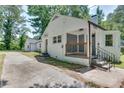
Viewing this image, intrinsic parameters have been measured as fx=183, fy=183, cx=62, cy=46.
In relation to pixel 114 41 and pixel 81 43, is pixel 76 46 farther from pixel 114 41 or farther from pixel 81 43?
pixel 114 41

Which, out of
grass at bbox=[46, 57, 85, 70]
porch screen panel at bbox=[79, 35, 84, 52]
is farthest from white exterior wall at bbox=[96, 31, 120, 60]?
grass at bbox=[46, 57, 85, 70]

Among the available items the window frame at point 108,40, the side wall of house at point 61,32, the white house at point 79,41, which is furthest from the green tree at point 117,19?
the side wall of house at point 61,32

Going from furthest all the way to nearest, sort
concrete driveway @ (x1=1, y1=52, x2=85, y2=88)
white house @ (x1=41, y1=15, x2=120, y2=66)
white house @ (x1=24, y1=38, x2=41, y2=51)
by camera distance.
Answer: white house @ (x1=41, y1=15, x2=120, y2=66) → white house @ (x1=24, y1=38, x2=41, y2=51) → concrete driveway @ (x1=1, y1=52, x2=85, y2=88)

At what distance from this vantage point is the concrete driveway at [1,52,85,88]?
445 cm

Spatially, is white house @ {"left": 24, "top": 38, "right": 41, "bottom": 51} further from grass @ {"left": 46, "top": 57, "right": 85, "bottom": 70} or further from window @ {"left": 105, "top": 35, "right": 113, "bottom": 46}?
window @ {"left": 105, "top": 35, "right": 113, "bottom": 46}

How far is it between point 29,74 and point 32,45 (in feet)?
2.82

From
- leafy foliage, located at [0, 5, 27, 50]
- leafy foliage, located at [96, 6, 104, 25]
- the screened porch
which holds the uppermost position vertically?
leafy foliage, located at [96, 6, 104, 25]

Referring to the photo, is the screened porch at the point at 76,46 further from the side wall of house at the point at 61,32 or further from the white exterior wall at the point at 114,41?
the white exterior wall at the point at 114,41

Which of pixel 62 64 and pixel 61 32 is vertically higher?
pixel 61 32

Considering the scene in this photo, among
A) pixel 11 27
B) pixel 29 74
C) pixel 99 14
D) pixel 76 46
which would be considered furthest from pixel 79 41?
pixel 11 27

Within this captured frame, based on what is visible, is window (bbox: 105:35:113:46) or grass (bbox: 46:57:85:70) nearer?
grass (bbox: 46:57:85:70)

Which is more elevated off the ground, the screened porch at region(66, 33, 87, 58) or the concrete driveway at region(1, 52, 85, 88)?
the screened porch at region(66, 33, 87, 58)

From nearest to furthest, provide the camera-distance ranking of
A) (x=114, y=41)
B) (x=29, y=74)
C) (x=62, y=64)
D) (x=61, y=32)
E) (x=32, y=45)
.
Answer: (x=29, y=74)
(x=32, y=45)
(x=62, y=64)
(x=114, y=41)
(x=61, y=32)

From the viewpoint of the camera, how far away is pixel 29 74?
478cm
